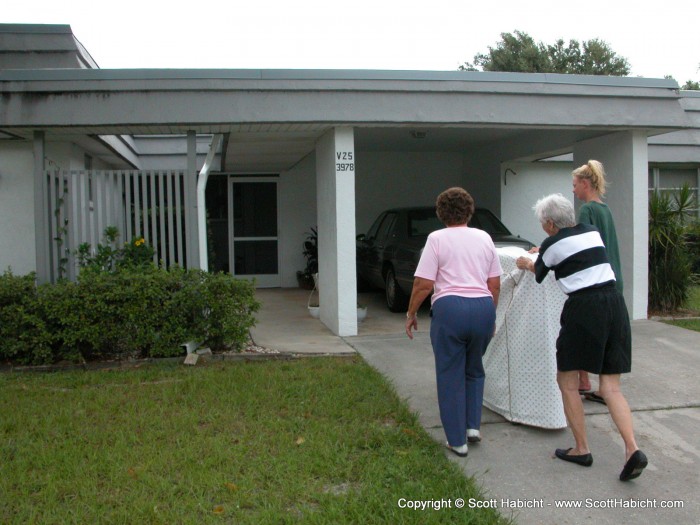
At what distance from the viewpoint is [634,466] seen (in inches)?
157

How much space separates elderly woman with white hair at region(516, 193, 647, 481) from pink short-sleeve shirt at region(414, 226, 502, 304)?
0.40 metres

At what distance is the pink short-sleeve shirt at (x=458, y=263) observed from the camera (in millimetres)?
4465

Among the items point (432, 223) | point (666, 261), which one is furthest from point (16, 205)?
point (666, 261)

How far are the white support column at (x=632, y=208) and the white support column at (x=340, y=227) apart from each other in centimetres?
351

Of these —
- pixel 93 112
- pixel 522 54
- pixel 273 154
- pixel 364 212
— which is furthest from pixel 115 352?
pixel 522 54

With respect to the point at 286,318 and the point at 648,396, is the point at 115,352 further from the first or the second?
the point at 648,396

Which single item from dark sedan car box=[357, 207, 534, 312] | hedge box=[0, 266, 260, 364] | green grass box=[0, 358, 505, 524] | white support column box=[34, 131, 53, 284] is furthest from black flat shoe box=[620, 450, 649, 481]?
white support column box=[34, 131, 53, 284]

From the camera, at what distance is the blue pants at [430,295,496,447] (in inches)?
174

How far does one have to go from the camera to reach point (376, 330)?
350 inches

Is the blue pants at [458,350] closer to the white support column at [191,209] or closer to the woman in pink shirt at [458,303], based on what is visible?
the woman in pink shirt at [458,303]

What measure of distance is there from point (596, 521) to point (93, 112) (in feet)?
20.0

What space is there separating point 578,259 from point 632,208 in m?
5.17

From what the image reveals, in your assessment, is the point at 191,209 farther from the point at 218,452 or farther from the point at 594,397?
the point at 594,397

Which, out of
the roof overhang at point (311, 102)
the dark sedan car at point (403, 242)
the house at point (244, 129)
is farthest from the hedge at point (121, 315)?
the dark sedan car at point (403, 242)
